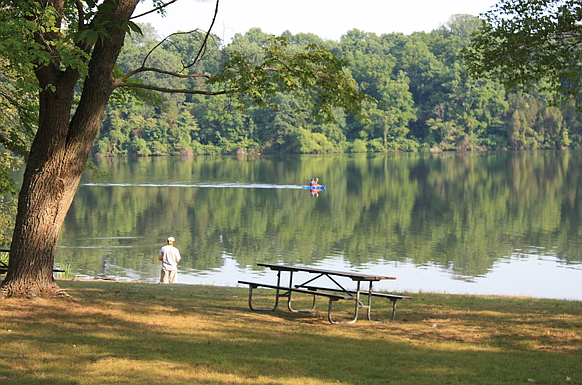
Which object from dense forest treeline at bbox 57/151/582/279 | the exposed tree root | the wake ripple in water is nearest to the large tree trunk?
the exposed tree root

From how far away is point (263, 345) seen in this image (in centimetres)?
881

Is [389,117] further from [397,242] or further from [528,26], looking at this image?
[528,26]

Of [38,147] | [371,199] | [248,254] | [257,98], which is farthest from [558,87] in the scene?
[371,199]

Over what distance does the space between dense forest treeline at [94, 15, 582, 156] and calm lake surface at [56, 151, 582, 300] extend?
149 feet

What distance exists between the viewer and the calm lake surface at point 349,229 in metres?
24.3

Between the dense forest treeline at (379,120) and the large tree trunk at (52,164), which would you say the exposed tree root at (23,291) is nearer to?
the large tree trunk at (52,164)

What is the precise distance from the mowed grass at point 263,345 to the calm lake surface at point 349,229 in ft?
36.0

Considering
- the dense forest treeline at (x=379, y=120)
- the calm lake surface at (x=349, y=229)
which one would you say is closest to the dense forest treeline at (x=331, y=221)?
the calm lake surface at (x=349, y=229)

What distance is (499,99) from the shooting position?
11731cm

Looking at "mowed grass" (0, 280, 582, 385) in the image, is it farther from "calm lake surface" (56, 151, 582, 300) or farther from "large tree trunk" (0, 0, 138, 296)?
"calm lake surface" (56, 151, 582, 300)

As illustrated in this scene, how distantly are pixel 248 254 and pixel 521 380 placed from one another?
68.0 ft

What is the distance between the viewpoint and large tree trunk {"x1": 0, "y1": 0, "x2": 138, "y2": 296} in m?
10.1

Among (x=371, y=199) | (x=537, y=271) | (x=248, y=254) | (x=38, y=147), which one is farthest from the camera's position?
(x=371, y=199)

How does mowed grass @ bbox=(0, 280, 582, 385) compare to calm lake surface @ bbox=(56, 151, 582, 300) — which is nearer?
mowed grass @ bbox=(0, 280, 582, 385)
